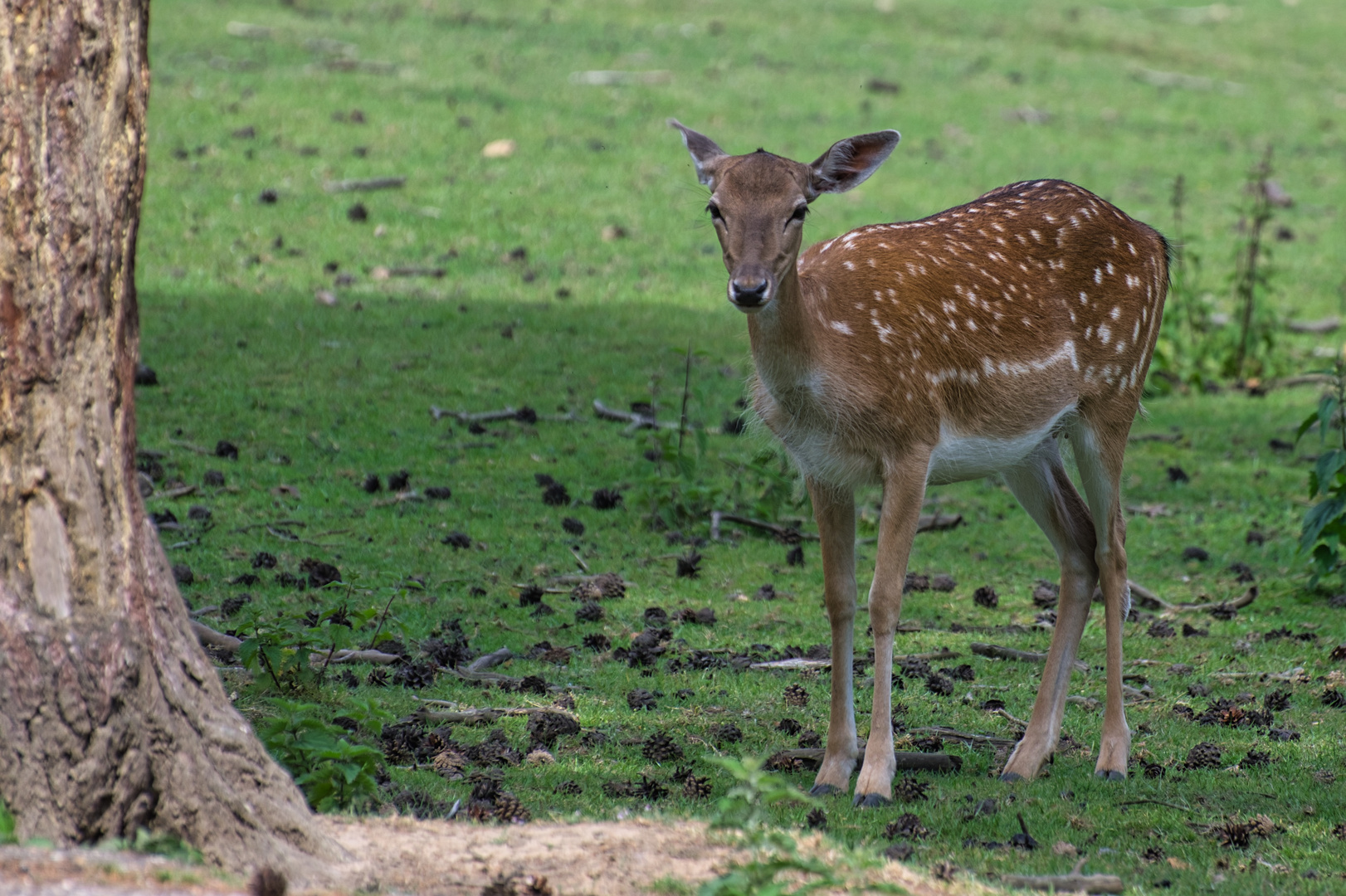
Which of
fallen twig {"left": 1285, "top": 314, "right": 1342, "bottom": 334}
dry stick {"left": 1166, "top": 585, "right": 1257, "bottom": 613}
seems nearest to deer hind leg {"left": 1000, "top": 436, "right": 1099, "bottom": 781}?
dry stick {"left": 1166, "top": 585, "right": 1257, "bottom": 613}

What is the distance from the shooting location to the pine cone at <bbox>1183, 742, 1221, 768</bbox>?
20.1 feet

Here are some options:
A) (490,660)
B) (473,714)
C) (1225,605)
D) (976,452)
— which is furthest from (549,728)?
(1225,605)

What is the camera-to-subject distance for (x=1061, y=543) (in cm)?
696

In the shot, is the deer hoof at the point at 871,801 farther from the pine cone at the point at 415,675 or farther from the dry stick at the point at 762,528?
the dry stick at the point at 762,528

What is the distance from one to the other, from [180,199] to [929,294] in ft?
35.7

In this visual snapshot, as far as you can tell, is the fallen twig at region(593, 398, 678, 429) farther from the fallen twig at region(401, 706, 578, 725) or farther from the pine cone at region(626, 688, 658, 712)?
the fallen twig at region(401, 706, 578, 725)

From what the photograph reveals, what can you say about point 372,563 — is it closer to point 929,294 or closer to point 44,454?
point 929,294

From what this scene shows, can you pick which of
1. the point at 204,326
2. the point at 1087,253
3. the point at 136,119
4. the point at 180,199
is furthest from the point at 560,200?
the point at 136,119

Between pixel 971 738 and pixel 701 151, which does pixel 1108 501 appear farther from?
pixel 701 151

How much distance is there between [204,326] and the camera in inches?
499

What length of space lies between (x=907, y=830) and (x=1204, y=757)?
1.65 metres

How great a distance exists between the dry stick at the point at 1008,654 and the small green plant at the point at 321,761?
3698mm

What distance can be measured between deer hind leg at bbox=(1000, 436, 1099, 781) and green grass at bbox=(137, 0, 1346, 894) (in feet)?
1.29

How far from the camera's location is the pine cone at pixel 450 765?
5629mm
